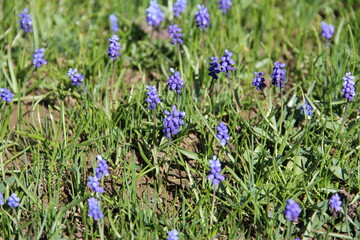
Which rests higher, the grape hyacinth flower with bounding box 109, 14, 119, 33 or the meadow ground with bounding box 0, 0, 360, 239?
the grape hyacinth flower with bounding box 109, 14, 119, 33

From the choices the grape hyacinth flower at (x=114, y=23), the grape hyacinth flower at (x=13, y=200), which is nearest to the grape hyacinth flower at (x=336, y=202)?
the grape hyacinth flower at (x=13, y=200)

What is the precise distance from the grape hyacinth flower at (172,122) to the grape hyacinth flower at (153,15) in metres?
1.69

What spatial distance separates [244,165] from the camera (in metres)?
4.02

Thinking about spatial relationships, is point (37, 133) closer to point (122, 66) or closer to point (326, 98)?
point (122, 66)

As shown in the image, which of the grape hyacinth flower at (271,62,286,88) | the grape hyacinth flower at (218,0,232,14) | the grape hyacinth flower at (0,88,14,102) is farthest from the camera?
the grape hyacinth flower at (218,0,232,14)

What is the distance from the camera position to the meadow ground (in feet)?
12.4

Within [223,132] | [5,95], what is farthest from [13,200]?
[223,132]

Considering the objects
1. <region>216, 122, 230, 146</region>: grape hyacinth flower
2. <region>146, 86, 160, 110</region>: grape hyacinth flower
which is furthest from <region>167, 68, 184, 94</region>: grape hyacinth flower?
<region>216, 122, 230, 146</region>: grape hyacinth flower

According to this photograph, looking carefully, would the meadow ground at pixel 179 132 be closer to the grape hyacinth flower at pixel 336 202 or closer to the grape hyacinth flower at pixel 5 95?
the grape hyacinth flower at pixel 336 202

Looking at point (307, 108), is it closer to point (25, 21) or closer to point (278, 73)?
point (278, 73)

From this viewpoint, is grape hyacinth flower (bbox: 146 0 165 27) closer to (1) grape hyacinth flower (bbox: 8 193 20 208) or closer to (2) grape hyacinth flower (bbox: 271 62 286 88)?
(2) grape hyacinth flower (bbox: 271 62 286 88)

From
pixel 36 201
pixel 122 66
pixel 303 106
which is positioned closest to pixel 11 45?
pixel 122 66

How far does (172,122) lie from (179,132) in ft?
1.30

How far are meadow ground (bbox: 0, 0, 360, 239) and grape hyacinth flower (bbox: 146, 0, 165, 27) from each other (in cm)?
25
